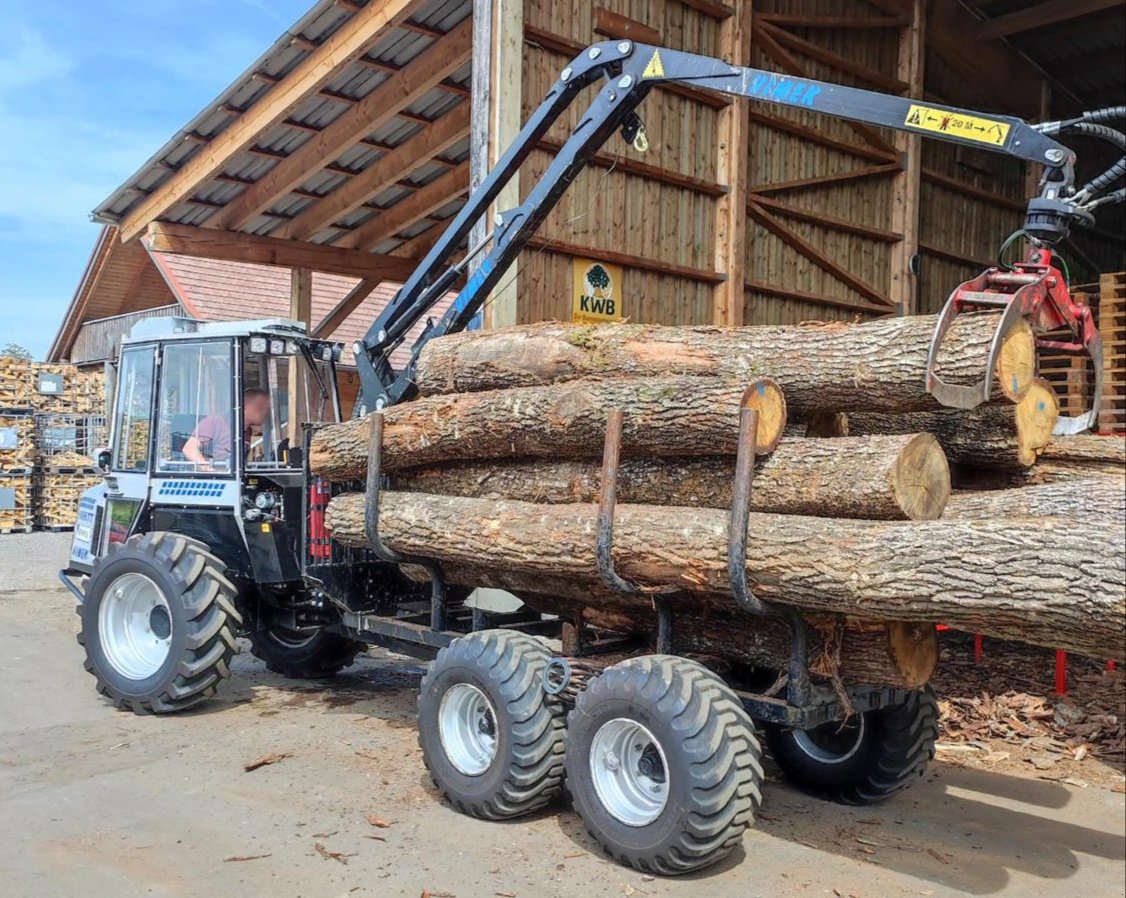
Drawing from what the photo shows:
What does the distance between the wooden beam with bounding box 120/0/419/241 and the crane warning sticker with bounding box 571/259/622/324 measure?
2.91 metres

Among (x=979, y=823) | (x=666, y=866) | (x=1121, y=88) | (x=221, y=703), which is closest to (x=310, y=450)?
(x=221, y=703)

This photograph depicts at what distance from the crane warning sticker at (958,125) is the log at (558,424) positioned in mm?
1548

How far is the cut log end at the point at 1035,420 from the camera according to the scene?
4.96m

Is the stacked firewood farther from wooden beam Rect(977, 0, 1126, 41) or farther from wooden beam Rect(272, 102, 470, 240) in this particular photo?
wooden beam Rect(977, 0, 1126, 41)

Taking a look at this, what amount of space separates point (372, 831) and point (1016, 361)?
3758 mm

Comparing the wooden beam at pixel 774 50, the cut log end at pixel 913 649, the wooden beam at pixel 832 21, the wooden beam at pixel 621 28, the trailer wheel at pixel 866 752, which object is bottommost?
the trailer wheel at pixel 866 752

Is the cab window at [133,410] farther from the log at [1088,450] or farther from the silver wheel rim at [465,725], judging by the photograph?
the log at [1088,450]

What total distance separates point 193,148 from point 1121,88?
14868 millimetres

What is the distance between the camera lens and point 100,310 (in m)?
25.6

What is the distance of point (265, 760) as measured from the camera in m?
6.30

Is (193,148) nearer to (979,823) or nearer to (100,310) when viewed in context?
(979,823)

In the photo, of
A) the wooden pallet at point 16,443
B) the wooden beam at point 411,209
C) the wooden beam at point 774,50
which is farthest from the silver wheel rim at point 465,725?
the wooden pallet at point 16,443

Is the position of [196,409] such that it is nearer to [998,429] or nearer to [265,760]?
[265,760]

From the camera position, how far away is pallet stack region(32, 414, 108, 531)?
63.3ft
